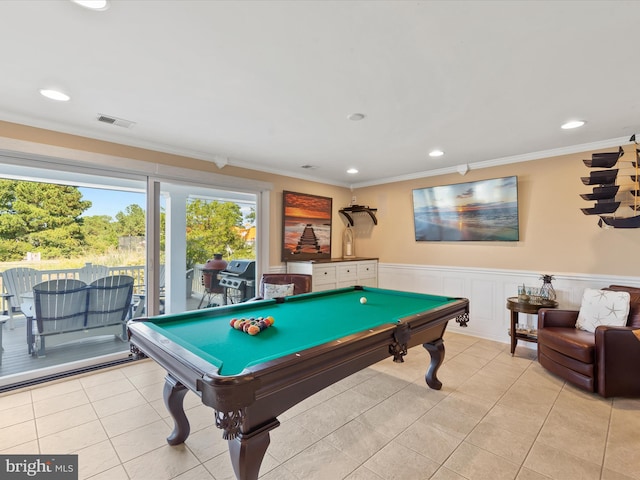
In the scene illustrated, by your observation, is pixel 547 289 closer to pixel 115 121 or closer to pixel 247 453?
pixel 247 453

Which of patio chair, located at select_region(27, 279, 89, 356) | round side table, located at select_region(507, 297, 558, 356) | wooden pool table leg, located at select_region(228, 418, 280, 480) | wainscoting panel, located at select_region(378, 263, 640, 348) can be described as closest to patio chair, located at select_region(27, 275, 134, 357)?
patio chair, located at select_region(27, 279, 89, 356)

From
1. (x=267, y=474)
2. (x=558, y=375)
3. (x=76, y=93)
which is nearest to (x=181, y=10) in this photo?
(x=76, y=93)

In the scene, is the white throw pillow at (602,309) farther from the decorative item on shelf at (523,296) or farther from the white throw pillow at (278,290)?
the white throw pillow at (278,290)

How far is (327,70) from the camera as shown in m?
1.96

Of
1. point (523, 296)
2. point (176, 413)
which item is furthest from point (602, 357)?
point (176, 413)

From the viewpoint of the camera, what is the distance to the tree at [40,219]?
281 centimetres

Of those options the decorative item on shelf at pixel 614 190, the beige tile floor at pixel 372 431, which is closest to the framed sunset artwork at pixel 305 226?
the beige tile floor at pixel 372 431

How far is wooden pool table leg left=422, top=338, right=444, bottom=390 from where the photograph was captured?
273cm

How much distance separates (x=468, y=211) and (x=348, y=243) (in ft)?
6.98

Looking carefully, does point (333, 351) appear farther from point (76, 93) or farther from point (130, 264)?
point (130, 264)

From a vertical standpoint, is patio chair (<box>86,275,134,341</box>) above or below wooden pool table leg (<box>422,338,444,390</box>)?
above

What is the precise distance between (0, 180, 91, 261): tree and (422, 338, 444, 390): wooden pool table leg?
3.66 m

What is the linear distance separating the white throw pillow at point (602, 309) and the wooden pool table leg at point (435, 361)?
158 cm

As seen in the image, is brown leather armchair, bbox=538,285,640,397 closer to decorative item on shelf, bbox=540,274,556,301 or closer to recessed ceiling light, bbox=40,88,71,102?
decorative item on shelf, bbox=540,274,556,301
